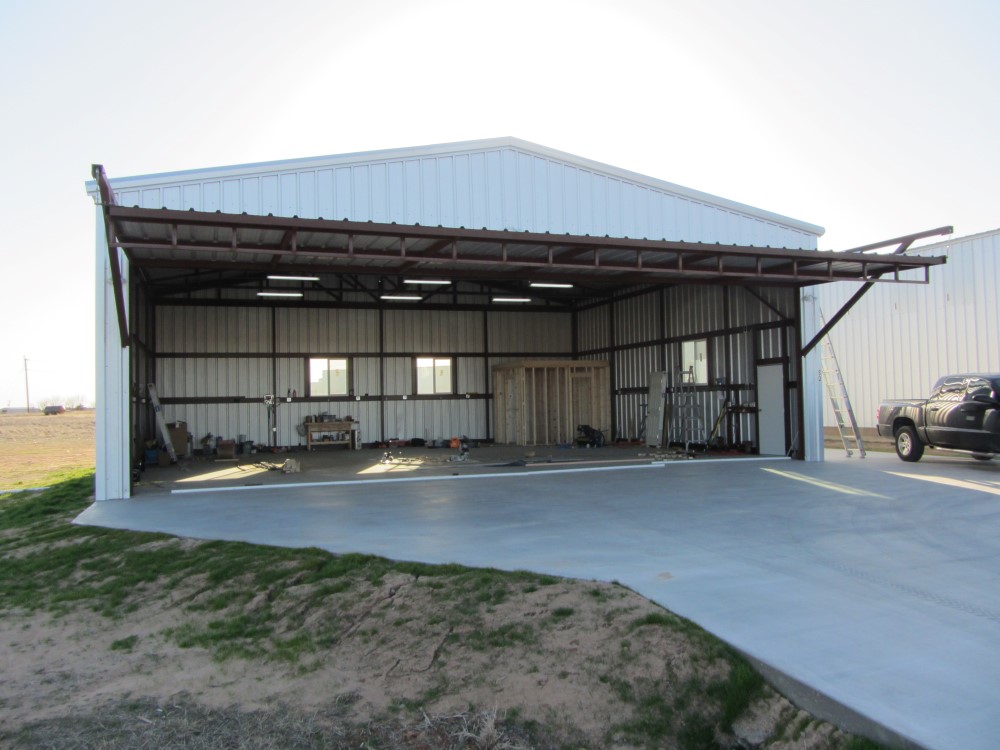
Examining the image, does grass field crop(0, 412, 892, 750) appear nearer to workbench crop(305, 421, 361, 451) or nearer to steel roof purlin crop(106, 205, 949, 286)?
steel roof purlin crop(106, 205, 949, 286)

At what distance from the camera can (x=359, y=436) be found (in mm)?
26469

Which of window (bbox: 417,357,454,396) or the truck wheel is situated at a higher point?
window (bbox: 417,357,454,396)

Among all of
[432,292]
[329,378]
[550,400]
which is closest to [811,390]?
[550,400]

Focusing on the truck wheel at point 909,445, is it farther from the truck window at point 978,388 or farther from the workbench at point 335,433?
the workbench at point 335,433

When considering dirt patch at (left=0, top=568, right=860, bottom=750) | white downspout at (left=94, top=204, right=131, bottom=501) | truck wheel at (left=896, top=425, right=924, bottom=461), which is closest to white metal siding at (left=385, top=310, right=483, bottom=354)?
white downspout at (left=94, top=204, right=131, bottom=501)

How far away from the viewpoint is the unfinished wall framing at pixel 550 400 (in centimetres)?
2645

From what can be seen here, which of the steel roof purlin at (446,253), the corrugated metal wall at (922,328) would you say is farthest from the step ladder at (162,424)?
the corrugated metal wall at (922,328)

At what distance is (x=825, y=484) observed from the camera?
44.5 ft

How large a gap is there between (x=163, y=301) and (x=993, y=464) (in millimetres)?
23449

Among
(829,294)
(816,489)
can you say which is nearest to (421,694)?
(816,489)

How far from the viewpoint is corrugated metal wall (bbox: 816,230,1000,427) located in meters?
19.6

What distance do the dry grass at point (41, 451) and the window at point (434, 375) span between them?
11.3 m

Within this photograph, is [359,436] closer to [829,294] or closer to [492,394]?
[492,394]

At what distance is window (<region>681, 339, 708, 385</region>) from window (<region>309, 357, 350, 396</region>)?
1160cm
